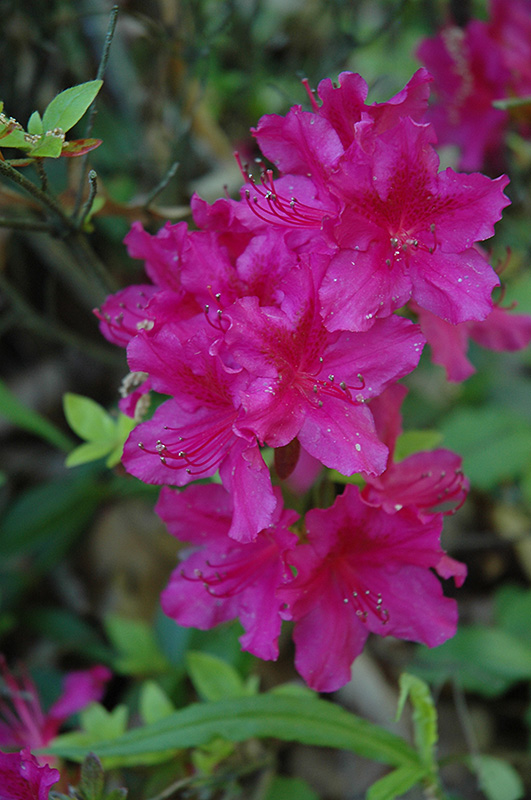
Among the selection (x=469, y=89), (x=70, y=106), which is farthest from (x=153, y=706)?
(x=469, y=89)

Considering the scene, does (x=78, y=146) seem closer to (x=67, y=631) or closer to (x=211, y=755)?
(x=211, y=755)

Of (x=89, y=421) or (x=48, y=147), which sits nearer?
(x=48, y=147)

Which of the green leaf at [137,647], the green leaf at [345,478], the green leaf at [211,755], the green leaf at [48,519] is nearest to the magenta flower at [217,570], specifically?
the green leaf at [345,478]

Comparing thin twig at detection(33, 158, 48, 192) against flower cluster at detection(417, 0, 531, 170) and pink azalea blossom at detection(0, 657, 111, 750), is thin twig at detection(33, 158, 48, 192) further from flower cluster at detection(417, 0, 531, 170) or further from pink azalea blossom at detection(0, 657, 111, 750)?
flower cluster at detection(417, 0, 531, 170)

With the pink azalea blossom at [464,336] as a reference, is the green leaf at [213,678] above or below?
below

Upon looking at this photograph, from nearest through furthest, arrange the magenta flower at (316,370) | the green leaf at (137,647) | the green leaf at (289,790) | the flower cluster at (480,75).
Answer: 1. the magenta flower at (316,370)
2. the green leaf at (289,790)
3. the green leaf at (137,647)
4. the flower cluster at (480,75)

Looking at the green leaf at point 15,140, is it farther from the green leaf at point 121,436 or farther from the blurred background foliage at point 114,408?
the green leaf at point 121,436
